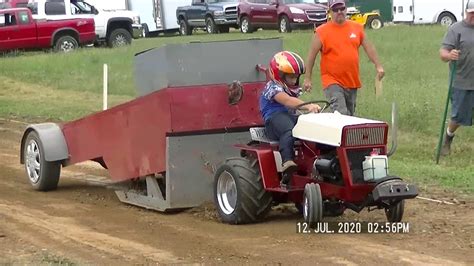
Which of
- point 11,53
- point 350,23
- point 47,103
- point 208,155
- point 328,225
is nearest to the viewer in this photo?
point 328,225

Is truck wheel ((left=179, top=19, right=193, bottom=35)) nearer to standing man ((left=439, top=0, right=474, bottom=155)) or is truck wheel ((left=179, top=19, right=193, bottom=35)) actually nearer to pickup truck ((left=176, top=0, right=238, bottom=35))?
pickup truck ((left=176, top=0, right=238, bottom=35))

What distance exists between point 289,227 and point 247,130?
136cm

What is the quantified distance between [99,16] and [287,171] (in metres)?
28.2

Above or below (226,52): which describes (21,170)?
below

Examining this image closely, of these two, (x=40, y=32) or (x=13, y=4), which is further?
(x=13, y=4)

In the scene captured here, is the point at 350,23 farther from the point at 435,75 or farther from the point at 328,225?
the point at 435,75

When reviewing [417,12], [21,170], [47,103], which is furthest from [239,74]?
[417,12]

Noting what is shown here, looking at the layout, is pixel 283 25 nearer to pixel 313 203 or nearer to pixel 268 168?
pixel 268 168

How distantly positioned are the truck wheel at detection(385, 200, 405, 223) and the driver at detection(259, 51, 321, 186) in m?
0.89

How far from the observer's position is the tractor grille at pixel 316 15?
128 ft

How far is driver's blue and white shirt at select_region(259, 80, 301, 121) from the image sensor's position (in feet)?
29.0

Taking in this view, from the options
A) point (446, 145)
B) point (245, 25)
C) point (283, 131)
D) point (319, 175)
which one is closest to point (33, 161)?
point (283, 131)

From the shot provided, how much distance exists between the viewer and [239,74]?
9781 millimetres

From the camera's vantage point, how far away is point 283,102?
28.6ft
